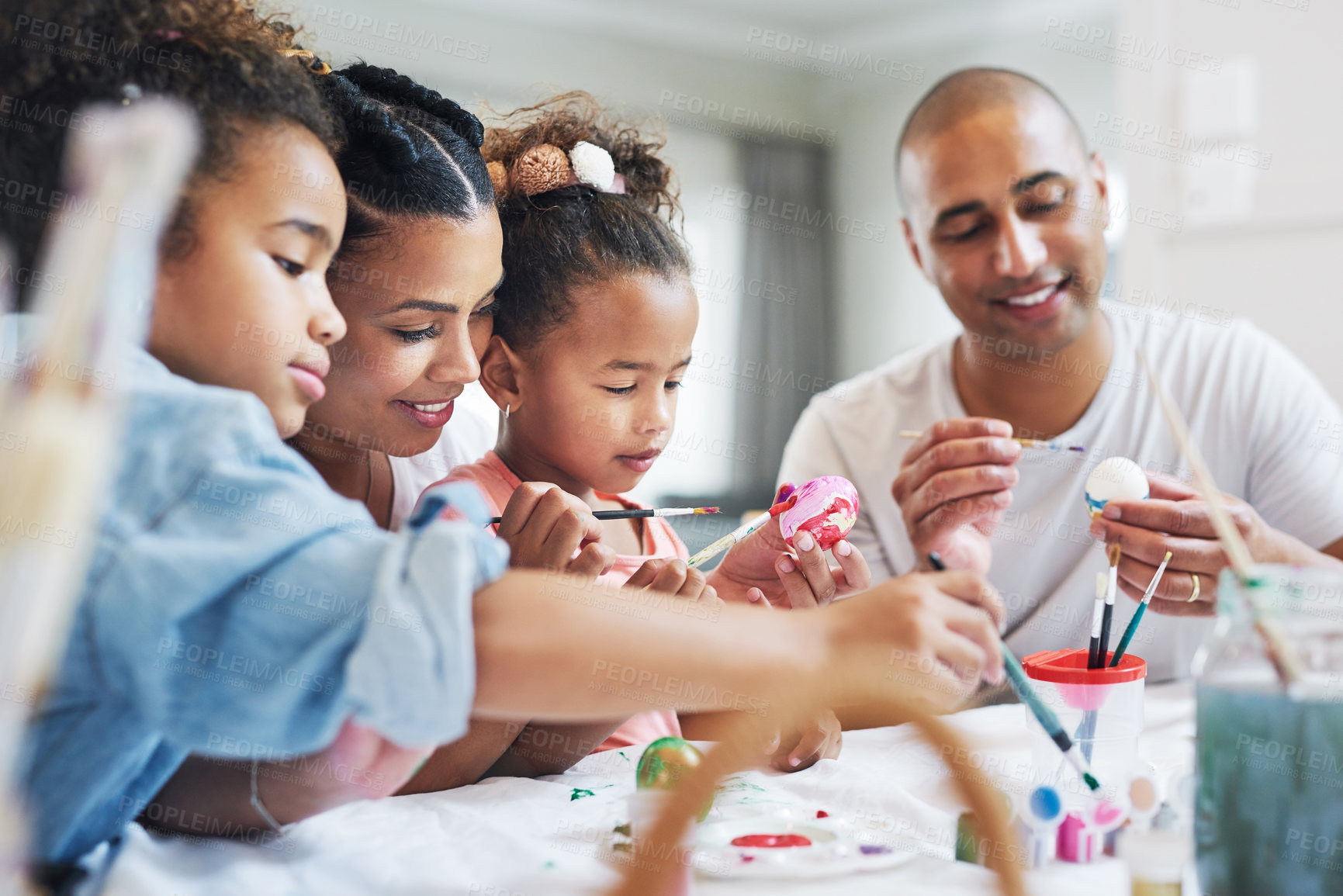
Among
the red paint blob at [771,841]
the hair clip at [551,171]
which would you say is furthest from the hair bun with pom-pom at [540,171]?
the red paint blob at [771,841]

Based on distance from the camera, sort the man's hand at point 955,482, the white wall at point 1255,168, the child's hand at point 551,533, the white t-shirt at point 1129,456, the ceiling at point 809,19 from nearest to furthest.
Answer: the child's hand at point 551,533, the man's hand at point 955,482, the white t-shirt at point 1129,456, the white wall at point 1255,168, the ceiling at point 809,19

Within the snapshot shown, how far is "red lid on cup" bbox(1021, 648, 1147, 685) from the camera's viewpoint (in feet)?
2.63

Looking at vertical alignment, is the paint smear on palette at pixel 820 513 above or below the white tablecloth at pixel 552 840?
above

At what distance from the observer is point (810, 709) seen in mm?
481

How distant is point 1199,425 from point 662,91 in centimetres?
302

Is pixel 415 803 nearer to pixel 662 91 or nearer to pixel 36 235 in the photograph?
pixel 36 235

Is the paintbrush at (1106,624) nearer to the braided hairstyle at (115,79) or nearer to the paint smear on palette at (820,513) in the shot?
the paint smear on palette at (820,513)

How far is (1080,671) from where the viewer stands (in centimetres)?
80

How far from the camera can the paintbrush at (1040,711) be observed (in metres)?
0.65

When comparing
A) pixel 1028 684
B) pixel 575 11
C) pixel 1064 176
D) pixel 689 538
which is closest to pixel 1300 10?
pixel 1064 176

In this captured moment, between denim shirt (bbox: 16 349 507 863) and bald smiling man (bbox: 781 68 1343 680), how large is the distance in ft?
3.09

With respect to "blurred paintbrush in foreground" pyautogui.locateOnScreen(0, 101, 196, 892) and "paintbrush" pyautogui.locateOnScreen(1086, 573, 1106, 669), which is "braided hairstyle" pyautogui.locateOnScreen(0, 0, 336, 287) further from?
"paintbrush" pyautogui.locateOnScreen(1086, 573, 1106, 669)

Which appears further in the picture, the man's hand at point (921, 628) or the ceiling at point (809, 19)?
the ceiling at point (809, 19)

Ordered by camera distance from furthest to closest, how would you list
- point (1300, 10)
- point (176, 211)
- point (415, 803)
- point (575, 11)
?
point (575, 11) < point (1300, 10) < point (415, 803) < point (176, 211)
